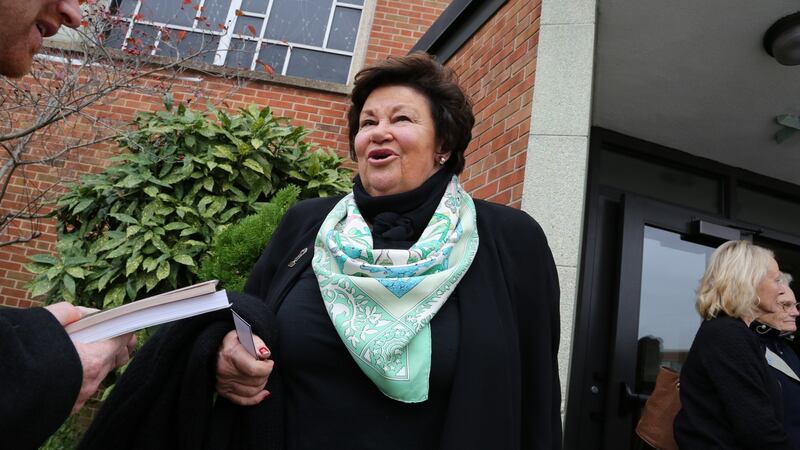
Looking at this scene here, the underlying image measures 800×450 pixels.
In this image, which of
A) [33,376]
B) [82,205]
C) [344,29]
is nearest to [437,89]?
[33,376]

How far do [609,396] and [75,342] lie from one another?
4.11 meters

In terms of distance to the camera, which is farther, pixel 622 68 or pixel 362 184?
pixel 622 68

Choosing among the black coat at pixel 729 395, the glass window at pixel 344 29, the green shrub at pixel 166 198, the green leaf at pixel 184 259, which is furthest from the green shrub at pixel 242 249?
the glass window at pixel 344 29

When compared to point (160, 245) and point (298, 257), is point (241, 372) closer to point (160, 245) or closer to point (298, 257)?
point (298, 257)

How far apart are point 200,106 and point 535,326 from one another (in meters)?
5.98

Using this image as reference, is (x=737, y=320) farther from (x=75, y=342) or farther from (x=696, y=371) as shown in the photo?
(x=75, y=342)

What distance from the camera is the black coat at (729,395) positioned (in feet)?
8.38

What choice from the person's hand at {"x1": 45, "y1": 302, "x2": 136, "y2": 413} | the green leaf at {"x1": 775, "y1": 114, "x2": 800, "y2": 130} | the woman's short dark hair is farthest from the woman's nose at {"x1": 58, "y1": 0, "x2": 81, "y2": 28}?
the green leaf at {"x1": 775, "y1": 114, "x2": 800, "y2": 130}

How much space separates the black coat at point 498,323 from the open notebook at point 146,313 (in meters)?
0.56

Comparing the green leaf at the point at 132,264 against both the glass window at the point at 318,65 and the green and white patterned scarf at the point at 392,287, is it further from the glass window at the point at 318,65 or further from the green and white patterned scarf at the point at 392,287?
the glass window at the point at 318,65

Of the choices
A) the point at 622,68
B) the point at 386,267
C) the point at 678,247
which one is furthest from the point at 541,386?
the point at 678,247

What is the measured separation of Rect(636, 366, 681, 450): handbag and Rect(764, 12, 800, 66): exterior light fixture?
205 cm

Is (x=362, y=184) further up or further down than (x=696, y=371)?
further up

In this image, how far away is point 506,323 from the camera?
1588mm
